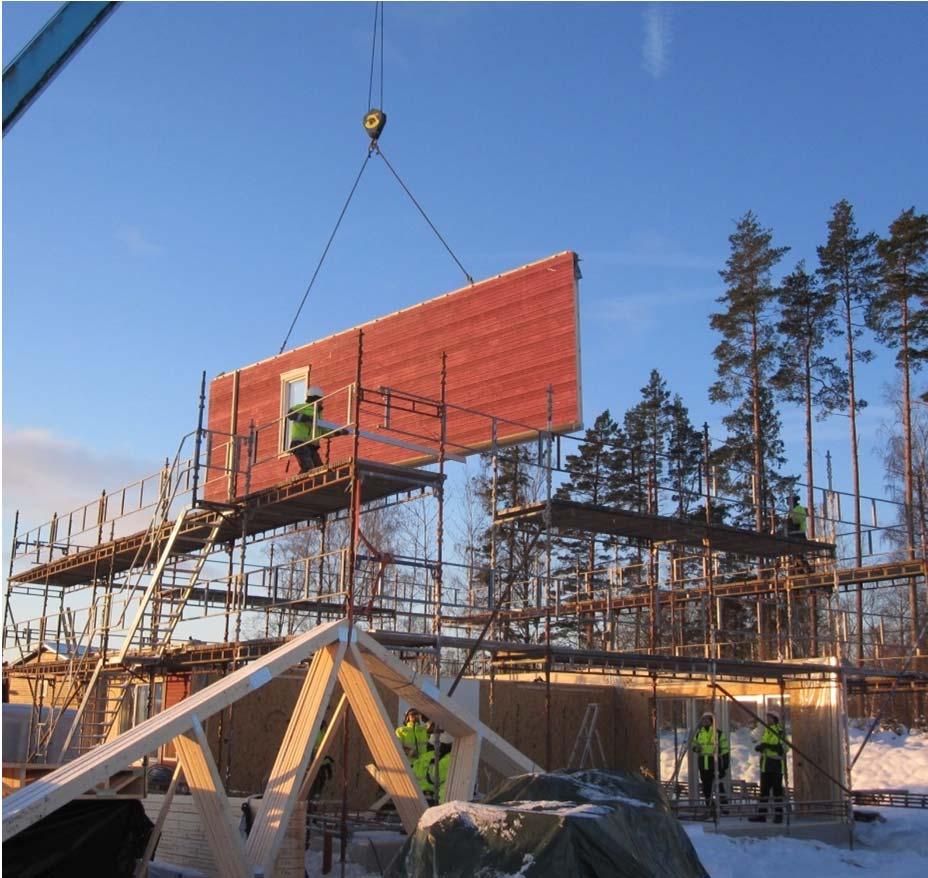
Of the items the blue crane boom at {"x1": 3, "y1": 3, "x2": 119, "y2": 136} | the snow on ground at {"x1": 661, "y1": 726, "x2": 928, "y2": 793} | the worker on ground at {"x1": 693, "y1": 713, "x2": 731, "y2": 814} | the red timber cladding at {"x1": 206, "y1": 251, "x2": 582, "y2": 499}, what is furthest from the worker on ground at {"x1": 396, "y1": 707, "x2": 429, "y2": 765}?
the snow on ground at {"x1": 661, "y1": 726, "x2": 928, "y2": 793}

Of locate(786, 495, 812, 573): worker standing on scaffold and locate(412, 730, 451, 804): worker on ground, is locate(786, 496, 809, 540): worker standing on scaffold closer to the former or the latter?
locate(786, 495, 812, 573): worker standing on scaffold

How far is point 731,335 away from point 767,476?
5.29 meters

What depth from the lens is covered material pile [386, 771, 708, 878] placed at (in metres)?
9.09

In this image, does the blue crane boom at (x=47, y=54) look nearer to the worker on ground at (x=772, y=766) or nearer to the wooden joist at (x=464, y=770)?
the wooden joist at (x=464, y=770)

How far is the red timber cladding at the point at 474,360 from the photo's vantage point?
1923 cm

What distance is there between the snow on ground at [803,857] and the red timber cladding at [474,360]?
6.85 meters

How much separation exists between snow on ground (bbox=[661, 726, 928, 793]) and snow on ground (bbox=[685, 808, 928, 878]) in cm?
918

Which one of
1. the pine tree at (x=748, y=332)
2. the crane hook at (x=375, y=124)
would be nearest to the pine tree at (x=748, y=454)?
the pine tree at (x=748, y=332)

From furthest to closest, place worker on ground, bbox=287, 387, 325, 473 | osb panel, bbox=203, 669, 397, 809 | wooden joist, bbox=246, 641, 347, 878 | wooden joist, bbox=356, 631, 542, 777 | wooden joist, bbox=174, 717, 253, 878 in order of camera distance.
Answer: osb panel, bbox=203, 669, 397, 809 → worker on ground, bbox=287, 387, 325, 473 → wooden joist, bbox=356, 631, 542, 777 → wooden joist, bbox=246, 641, 347, 878 → wooden joist, bbox=174, 717, 253, 878

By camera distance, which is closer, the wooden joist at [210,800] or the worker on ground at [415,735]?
the wooden joist at [210,800]

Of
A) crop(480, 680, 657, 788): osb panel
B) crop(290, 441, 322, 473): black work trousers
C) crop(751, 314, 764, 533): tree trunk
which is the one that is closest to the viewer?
crop(290, 441, 322, 473): black work trousers

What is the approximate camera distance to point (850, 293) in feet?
133

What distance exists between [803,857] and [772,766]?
3.57 metres

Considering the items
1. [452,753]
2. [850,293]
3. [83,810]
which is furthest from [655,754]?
[850,293]
